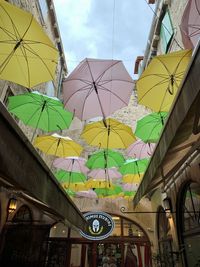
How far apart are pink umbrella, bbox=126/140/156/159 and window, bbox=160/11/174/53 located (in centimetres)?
401

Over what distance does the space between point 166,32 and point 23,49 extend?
6907 mm

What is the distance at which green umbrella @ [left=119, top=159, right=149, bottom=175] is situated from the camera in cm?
800

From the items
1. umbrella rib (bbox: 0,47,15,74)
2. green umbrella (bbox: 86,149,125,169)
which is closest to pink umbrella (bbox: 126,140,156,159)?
green umbrella (bbox: 86,149,125,169)

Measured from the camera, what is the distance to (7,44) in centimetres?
427

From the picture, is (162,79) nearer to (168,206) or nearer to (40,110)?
(168,206)

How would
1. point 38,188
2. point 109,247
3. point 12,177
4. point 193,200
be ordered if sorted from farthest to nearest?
point 109,247
point 193,200
point 38,188
point 12,177

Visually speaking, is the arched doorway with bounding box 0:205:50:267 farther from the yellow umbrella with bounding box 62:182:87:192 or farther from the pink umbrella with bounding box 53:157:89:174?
the yellow umbrella with bounding box 62:182:87:192

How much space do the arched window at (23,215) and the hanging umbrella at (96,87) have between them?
11.8 ft

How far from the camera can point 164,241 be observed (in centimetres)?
753

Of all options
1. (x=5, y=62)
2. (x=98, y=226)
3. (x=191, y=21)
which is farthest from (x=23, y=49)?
(x=98, y=226)

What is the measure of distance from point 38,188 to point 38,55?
3.13m

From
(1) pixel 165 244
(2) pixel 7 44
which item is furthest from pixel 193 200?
(2) pixel 7 44

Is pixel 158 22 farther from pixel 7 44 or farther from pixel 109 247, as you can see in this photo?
pixel 109 247

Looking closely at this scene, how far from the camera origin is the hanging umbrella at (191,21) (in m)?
4.29
